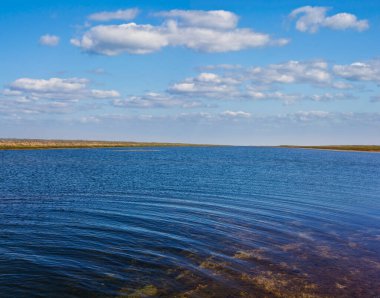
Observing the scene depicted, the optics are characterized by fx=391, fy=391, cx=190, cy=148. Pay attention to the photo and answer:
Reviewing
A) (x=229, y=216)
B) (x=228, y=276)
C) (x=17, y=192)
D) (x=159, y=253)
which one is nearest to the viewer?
(x=228, y=276)

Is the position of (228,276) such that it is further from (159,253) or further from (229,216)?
(229,216)

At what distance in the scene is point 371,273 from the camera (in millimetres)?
18828

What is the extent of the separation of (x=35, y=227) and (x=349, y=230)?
71.7 feet

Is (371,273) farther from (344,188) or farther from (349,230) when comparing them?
(344,188)

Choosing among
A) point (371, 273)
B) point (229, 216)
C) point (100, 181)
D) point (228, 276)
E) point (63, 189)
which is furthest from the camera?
point (100, 181)

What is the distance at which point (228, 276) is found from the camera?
691 inches

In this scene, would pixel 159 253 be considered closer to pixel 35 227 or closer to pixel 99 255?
pixel 99 255

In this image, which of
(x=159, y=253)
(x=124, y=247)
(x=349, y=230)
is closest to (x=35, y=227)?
(x=124, y=247)

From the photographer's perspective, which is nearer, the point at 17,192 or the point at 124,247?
A: the point at 124,247

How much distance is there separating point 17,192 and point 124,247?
75.5 ft

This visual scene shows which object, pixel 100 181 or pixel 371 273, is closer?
pixel 371 273

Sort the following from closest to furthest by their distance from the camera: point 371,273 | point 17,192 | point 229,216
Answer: point 371,273, point 229,216, point 17,192

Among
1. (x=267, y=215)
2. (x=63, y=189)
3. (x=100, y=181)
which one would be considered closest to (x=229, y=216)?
(x=267, y=215)

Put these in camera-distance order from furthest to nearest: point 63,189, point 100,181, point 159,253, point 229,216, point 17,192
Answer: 1. point 100,181
2. point 63,189
3. point 17,192
4. point 229,216
5. point 159,253
